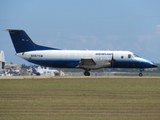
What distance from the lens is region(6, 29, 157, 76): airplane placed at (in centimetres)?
5672

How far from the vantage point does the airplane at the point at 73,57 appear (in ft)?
186

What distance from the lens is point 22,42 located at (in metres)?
57.8

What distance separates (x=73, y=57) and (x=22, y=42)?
6.62 m
